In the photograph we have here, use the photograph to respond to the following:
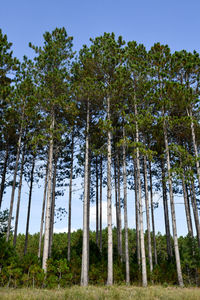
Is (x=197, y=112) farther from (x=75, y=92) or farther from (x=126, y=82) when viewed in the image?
(x=75, y=92)

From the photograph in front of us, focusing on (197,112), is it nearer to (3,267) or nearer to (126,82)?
(126,82)

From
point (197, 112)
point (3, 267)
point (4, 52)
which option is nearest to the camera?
point (3, 267)

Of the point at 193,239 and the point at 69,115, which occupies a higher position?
the point at 69,115

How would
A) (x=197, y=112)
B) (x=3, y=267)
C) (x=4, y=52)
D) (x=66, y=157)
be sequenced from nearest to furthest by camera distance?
(x=3, y=267)
(x=4, y=52)
(x=197, y=112)
(x=66, y=157)

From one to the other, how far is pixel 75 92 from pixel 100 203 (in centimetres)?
874

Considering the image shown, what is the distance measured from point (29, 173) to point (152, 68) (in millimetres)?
12095

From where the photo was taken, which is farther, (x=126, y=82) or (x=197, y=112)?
(x=197, y=112)

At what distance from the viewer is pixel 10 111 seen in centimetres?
1482

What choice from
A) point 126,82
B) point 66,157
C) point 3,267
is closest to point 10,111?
point 66,157

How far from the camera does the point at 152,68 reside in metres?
14.9

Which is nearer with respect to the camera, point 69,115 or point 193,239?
point 193,239

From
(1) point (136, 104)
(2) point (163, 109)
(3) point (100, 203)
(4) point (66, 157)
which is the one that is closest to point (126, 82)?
(1) point (136, 104)

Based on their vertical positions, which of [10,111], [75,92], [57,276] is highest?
[75,92]

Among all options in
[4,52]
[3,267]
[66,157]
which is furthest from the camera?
[66,157]
